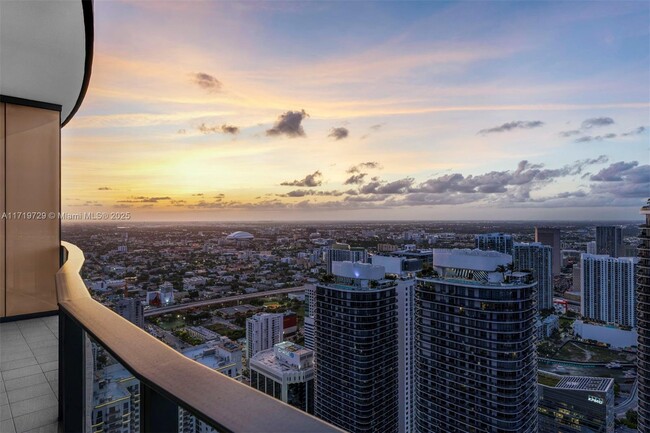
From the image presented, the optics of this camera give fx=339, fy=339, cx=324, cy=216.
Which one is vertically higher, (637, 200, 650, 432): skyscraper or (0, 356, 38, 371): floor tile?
(0, 356, 38, 371): floor tile

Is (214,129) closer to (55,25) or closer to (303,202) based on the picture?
(303,202)

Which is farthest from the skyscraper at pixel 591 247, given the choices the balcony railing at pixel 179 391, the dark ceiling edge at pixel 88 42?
the balcony railing at pixel 179 391

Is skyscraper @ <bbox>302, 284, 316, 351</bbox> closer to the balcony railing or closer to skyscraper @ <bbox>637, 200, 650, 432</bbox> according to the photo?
skyscraper @ <bbox>637, 200, 650, 432</bbox>

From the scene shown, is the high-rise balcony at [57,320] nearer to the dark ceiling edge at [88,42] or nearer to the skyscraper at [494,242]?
the dark ceiling edge at [88,42]

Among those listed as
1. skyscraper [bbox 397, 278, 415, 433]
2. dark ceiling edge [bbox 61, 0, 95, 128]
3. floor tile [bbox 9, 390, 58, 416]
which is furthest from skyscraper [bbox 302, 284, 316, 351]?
floor tile [bbox 9, 390, 58, 416]

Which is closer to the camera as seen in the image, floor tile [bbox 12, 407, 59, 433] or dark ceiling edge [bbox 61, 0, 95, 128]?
floor tile [bbox 12, 407, 59, 433]

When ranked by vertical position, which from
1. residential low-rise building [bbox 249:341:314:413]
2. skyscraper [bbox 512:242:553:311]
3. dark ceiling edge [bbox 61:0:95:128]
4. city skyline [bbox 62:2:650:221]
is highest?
city skyline [bbox 62:2:650:221]

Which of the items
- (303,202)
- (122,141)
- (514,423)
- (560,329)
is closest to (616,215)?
(560,329)
